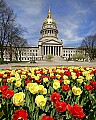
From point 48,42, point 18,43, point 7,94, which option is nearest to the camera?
point 7,94

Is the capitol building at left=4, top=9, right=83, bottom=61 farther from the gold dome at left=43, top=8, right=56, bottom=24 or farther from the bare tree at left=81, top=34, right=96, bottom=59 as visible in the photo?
the bare tree at left=81, top=34, right=96, bottom=59

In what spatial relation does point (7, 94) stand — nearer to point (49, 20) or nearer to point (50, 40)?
point (50, 40)

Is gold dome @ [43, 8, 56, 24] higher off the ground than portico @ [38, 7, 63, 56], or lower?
higher

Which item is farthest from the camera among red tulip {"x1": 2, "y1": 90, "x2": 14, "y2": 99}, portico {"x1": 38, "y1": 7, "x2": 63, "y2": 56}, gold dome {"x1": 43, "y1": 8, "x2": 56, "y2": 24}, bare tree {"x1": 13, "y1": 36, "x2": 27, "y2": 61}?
gold dome {"x1": 43, "y1": 8, "x2": 56, "y2": 24}

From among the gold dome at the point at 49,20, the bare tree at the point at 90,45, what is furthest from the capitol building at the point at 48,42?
the bare tree at the point at 90,45

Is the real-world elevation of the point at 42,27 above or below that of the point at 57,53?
above

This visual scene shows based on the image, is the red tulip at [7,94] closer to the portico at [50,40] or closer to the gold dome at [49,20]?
the portico at [50,40]

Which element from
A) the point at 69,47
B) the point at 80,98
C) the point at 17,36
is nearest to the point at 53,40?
the point at 69,47

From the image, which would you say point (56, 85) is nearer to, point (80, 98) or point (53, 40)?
point (80, 98)

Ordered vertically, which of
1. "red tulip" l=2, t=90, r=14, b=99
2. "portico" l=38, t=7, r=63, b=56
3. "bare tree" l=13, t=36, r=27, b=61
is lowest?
"red tulip" l=2, t=90, r=14, b=99

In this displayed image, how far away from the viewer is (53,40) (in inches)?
4309

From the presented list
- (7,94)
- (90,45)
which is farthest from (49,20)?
(7,94)

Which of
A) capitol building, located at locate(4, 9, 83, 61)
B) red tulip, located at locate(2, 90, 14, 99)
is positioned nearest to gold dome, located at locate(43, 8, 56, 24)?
capitol building, located at locate(4, 9, 83, 61)

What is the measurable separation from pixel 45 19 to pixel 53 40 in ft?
46.7
